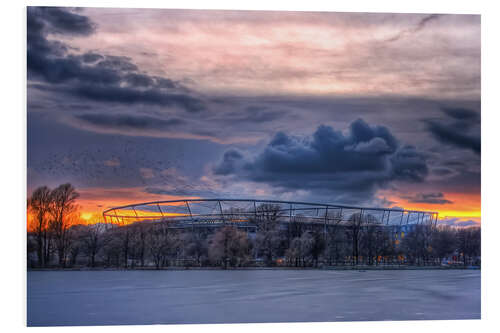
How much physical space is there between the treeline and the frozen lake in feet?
9.30

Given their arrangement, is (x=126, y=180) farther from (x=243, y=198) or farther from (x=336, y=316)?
(x=336, y=316)

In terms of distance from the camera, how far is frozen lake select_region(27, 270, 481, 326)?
16.1 meters

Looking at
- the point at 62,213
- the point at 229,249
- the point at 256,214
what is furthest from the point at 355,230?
the point at 62,213

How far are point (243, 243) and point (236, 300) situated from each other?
14985 mm

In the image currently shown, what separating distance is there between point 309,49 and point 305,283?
8.63 metres

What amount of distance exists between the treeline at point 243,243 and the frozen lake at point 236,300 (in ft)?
9.30

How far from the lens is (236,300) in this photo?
18.6 meters

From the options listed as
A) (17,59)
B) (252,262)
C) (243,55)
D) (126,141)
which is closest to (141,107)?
(126,141)

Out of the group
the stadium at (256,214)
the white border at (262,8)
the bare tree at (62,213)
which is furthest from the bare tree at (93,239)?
the white border at (262,8)

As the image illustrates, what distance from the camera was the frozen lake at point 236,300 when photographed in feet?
52.7

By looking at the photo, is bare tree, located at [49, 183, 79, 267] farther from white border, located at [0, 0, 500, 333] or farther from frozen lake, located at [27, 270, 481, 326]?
white border, located at [0, 0, 500, 333]

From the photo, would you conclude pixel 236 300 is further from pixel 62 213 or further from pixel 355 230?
pixel 355 230

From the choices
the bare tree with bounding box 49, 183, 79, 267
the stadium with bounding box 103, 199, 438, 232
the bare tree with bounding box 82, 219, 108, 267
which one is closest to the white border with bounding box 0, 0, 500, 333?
the bare tree with bounding box 49, 183, 79, 267

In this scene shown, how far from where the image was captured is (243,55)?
22.7 m
